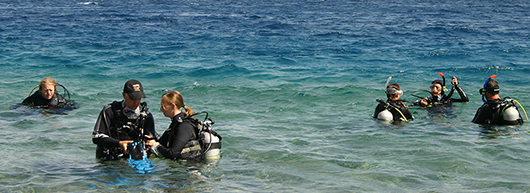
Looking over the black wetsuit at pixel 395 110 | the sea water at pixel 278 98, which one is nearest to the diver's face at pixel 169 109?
the sea water at pixel 278 98

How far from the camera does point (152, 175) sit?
19.9ft

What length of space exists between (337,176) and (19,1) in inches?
2242

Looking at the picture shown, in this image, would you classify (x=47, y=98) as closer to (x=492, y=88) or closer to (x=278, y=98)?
(x=278, y=98)

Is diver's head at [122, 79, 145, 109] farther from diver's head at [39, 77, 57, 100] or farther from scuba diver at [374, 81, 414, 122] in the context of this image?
scuba diver at [374, 81, 414, 122]

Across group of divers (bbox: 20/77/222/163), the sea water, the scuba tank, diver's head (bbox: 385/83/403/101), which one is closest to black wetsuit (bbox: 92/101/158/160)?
group of divers (bbox: 20/77/222/163)

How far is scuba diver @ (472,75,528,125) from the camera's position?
26.5 feet

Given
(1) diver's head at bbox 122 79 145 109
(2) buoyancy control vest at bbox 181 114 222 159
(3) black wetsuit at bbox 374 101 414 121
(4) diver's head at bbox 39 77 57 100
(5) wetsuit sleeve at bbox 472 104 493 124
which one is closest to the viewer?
(1) diver's head at bbox 122 79 145 109

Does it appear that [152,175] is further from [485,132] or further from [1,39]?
[1,39]

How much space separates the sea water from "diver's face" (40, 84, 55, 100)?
538mm

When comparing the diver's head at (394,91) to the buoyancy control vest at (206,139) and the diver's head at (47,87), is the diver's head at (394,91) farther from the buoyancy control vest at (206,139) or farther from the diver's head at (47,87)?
the diver's head at (47,87)

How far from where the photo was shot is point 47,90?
933 cm

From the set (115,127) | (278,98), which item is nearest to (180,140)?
(115,127)

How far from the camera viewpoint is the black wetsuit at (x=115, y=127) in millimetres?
5621

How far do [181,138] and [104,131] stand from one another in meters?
1.03
